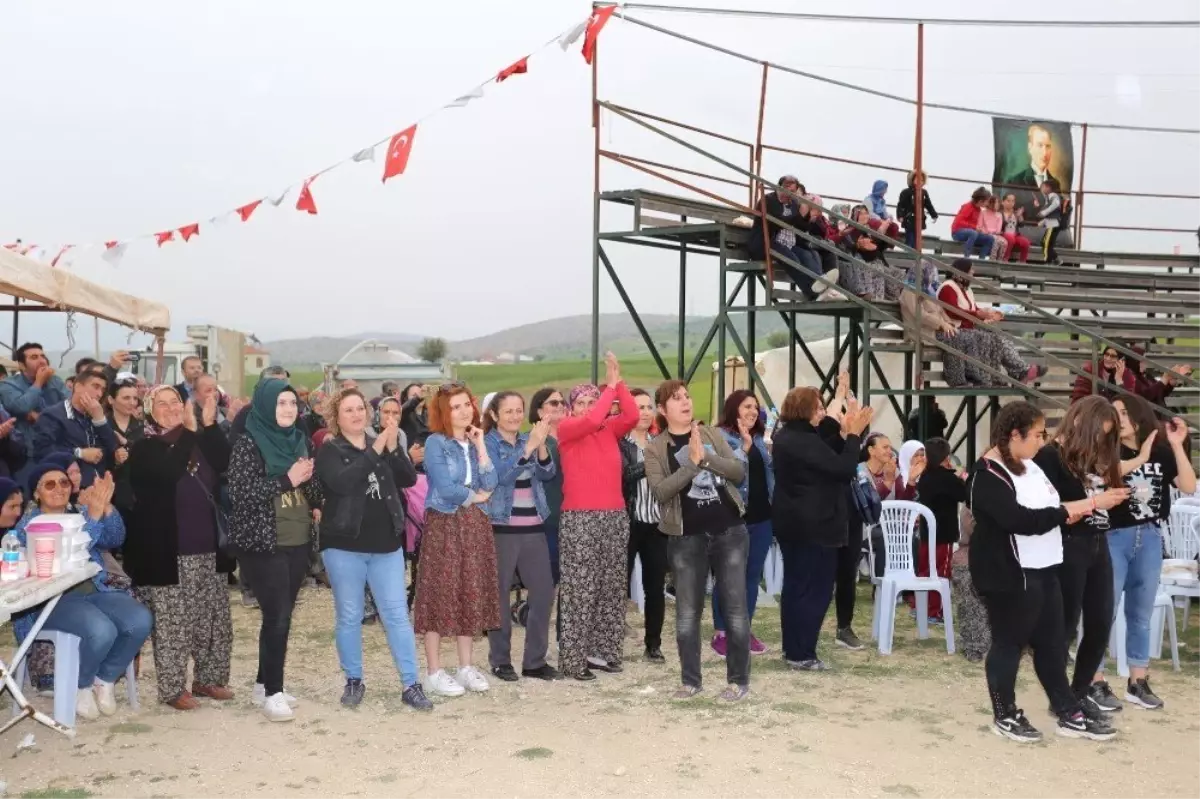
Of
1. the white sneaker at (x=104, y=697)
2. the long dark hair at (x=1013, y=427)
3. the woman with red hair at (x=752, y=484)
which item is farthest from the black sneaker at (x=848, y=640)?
the white sneaker at (x=104, y=697)

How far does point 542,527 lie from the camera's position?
6820 millimetres

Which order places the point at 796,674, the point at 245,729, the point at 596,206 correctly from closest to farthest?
the point at 245,729, the point at 796,674, the point at 596,206

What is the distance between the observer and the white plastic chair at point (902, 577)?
7648 millimetres

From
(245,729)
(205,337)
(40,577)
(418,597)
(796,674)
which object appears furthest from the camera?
(205,337)

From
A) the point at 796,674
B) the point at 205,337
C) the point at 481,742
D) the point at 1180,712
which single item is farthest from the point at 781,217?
the point at 205,337

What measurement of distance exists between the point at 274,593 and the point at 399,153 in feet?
19.4

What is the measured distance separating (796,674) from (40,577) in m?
3.98

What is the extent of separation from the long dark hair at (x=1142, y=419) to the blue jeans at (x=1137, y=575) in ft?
1.48

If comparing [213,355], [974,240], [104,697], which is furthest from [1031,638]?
[213,355]

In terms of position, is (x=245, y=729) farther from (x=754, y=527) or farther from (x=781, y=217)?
(x=781, y=217)

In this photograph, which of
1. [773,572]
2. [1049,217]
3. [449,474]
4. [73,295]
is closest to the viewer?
[449,474]

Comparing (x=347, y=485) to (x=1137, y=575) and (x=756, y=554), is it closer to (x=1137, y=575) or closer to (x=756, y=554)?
A: (x=756, y=554)

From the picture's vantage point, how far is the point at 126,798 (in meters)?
4.80

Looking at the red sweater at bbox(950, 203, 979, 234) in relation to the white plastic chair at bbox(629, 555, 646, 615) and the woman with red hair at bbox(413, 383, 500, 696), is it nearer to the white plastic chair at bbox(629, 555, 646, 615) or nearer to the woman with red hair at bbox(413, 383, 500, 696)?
the white plastic chair at bbox(629, 555, 646, 615)
